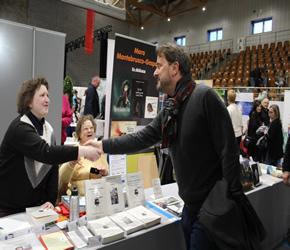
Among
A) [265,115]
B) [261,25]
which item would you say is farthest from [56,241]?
[261,25]

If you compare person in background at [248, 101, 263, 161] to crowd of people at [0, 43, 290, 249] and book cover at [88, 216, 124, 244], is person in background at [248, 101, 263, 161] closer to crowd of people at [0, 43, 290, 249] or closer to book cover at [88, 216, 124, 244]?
crowd of people at [0, 43, 290, 249]

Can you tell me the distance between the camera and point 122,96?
263cm

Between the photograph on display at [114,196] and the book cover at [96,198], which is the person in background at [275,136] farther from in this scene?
the book cover at [96,198]

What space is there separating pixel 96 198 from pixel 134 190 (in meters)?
0.33

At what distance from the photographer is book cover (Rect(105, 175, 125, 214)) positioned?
163cm

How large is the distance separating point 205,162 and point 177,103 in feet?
1.11

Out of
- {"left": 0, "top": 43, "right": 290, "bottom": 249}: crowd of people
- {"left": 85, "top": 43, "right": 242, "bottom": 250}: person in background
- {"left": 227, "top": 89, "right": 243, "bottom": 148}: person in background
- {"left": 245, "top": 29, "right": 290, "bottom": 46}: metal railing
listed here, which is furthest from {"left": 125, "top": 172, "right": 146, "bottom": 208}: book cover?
{"left": 245, "top": 29, "right": 290, "bottom": 46}: metal railing

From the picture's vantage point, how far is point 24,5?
11281 mm

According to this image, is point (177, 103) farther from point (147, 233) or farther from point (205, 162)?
point (147, 233)

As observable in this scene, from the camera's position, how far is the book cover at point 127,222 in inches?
57.5

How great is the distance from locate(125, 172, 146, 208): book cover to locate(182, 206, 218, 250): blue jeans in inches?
17.8

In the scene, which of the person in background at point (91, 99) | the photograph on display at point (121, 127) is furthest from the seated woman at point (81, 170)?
the person in background at point (91, 99)

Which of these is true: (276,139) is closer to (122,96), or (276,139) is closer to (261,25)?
(122,96)

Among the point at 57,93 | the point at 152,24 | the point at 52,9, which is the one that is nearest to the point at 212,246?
the point at 57,93
